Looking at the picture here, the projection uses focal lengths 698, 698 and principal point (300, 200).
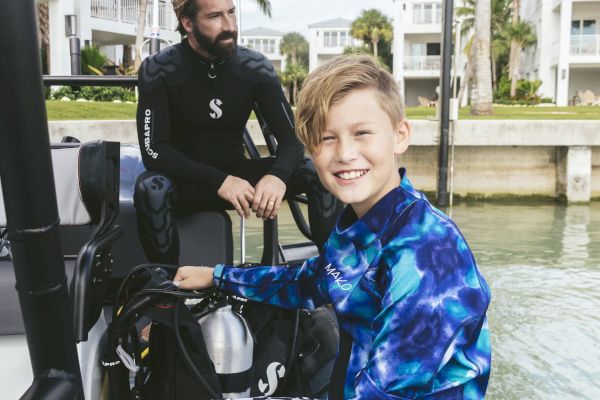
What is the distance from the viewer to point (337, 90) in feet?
4.51

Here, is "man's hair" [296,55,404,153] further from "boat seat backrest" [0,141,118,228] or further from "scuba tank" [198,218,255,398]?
"boat seat backrest" [0,141,118,228]

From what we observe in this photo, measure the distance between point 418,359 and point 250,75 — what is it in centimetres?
194

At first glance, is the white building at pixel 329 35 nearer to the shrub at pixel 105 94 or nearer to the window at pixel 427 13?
the window at pixel 427 13

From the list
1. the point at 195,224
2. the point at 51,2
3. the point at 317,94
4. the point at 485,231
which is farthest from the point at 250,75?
the point at 51,2

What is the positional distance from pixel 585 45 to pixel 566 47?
4.88 feet

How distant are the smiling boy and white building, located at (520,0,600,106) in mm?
35290

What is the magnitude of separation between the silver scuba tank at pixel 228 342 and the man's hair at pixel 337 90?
717 mm

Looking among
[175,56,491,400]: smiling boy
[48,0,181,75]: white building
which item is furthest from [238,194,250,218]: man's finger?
[48,0,181,75]: white building

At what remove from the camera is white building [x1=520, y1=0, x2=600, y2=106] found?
3397 cm

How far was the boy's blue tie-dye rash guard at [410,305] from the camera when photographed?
119 cm

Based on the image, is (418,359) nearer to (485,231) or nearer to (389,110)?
(389,110)

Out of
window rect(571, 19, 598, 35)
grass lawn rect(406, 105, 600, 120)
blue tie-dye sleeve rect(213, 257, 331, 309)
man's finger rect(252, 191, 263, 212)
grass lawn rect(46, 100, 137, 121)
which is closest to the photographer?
blue tie-dye sleeve rect(213, 257, 331, 309)

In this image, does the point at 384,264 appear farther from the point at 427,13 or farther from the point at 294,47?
Answer: the point at 294,47

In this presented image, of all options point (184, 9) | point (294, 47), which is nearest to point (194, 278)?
point (184, 9)
